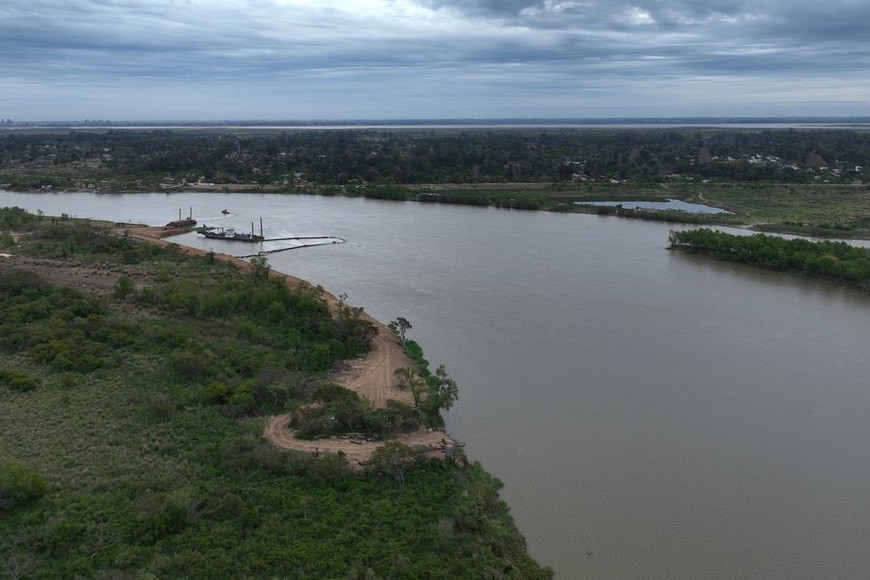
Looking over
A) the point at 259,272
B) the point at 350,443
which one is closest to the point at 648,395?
the point at 350,443

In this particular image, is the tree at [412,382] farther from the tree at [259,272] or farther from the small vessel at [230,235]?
the small vessel at [230,235]

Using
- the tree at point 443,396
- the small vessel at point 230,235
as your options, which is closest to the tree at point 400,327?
the tree at point 443,396

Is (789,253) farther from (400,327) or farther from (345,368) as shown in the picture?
(345,368)

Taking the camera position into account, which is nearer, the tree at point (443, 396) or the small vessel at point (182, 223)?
the tree at point (443, 396)

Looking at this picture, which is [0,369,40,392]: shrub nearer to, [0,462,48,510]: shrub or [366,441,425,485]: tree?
[0,462,48,510]: shrub

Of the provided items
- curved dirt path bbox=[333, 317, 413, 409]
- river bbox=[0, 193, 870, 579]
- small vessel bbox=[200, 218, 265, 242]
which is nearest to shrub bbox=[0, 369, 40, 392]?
curved dirt path bbox=[333, 317, 413, 409]

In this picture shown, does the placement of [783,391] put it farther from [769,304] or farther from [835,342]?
[769,304]

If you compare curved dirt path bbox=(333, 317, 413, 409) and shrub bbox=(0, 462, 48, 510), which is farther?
curved dirt path bbox=(333, 317, 413, 409)

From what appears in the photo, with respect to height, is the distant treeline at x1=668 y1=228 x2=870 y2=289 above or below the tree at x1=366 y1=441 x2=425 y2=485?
above
